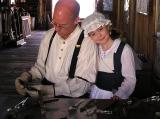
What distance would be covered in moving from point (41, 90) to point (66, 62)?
0.29 meters

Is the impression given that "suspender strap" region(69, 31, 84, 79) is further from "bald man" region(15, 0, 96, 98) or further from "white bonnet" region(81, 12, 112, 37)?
"white bonnet" region(81, 12, 112, 37)

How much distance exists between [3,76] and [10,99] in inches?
209

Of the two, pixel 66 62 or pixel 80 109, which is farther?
pixel 66 62

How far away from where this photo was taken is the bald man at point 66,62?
8.68ft

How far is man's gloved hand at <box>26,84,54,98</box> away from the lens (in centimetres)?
258

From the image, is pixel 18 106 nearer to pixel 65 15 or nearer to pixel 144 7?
pixel 65 15

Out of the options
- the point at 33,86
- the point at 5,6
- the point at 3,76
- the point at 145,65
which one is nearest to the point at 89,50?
the point at 33,86

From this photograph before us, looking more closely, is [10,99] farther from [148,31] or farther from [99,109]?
[148,31]

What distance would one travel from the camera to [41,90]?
2607mm

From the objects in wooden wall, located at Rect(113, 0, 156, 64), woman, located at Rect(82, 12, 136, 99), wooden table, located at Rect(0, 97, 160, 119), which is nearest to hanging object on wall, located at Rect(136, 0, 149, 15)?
wooden wall, located at Rect(113, 0, 156, 64)

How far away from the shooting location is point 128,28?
9.76 m

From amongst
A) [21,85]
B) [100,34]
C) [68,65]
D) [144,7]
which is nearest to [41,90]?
[21,85]

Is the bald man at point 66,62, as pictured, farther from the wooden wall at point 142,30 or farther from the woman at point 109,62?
the wooden wall at point 142,30

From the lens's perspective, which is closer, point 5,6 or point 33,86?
point 33,86
